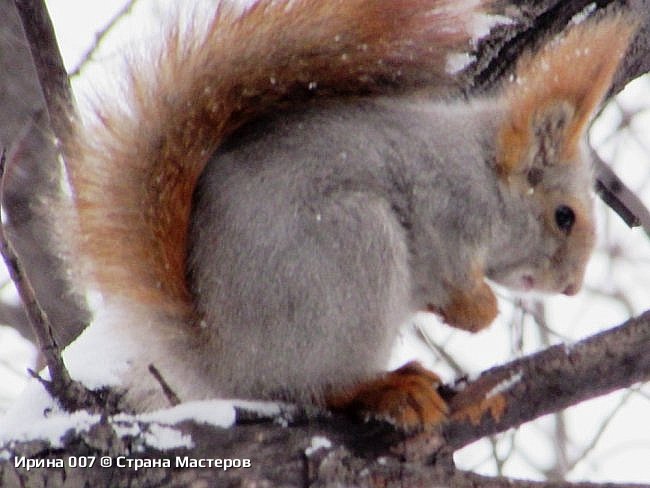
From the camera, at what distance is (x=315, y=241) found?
6.15ft

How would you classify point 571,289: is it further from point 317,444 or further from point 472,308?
point 317,444

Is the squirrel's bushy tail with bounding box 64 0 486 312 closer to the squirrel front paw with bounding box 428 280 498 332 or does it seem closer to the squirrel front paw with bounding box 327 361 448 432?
the squirrel front paw with bounding box 327 361 448 432

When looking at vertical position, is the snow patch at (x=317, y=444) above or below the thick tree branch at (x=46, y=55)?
below

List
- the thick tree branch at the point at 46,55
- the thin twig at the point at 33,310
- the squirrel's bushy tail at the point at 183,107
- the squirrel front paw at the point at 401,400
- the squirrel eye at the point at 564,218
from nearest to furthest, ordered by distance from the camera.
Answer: the thin twig at the point at 33,310 < the squirrel front paw at the point at 401,400 < the squirrel's bushy tail at the point at 183,107 < the thick tree branch at the point at 46,55 < the squirrel eye at the point at 564,218

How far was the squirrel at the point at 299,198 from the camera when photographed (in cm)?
186

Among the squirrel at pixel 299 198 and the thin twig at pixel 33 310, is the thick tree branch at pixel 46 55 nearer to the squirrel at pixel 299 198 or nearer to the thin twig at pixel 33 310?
the squirrel at pixel 299 198

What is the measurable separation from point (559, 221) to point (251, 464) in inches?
40.4

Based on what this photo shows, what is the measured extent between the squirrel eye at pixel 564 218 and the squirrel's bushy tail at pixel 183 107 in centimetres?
51

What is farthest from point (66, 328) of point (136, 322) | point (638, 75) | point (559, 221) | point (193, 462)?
point (638, 75)

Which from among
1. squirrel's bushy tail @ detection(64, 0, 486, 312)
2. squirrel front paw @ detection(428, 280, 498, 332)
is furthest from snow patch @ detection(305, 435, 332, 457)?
squirrel front paw @ detection(428, 280, 498, 332)

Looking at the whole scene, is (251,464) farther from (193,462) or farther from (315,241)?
(315,241)

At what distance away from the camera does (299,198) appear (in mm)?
1906

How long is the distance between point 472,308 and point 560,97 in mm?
485

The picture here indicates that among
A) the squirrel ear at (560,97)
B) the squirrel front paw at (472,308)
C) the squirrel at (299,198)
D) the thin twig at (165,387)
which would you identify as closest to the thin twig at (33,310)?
the thin twig at (165,387)
